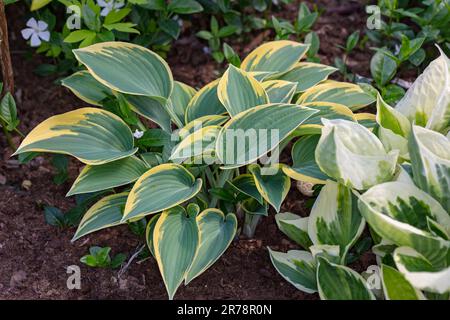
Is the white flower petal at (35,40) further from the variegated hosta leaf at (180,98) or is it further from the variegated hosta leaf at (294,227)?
the variegated hosta leaf at (294,227)

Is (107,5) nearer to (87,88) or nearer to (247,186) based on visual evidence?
(87,88)

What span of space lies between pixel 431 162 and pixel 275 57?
0.70 meters

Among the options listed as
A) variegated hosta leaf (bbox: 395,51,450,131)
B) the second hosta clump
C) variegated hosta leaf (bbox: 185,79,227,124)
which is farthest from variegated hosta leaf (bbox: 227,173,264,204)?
variegated hosta leaf (bbox: 395,51,450,131)

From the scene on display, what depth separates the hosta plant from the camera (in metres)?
1.61

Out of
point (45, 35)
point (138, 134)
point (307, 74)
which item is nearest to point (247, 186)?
point (138, 134)

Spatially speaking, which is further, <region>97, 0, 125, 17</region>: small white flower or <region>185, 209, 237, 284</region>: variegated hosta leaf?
<region>97, 0, 125, 17</region>: small white flower

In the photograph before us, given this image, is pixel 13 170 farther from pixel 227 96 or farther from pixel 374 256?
pixel 374 256

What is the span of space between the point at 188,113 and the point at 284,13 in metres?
0.98

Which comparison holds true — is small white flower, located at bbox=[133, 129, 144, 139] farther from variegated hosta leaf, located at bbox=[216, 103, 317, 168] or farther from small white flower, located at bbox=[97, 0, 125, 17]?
small white flower, located at bbox=[97, 0, 125, 17]

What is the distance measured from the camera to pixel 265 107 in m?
1.85

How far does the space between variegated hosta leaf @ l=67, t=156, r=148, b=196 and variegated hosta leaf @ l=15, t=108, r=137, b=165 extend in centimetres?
4

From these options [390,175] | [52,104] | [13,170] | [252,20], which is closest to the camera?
[390,175]

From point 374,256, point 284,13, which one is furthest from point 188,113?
point 284,13

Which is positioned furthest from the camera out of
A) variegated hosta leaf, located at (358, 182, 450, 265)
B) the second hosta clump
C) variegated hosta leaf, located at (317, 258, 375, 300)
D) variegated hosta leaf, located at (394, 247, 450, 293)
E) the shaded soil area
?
the shaded soil area
